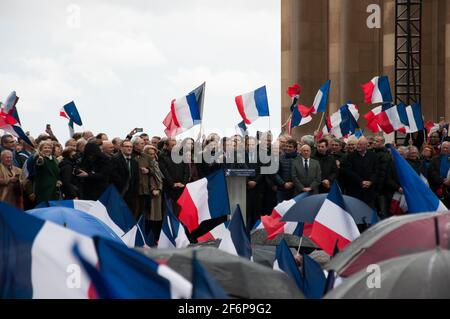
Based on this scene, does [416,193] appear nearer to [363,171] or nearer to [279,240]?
[279,240]

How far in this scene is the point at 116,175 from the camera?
2016 cm

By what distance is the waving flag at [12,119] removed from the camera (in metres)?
22.0

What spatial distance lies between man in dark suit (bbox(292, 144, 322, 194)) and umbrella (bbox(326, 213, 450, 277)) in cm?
964

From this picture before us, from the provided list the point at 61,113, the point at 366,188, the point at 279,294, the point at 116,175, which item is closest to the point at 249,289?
the point at 279,294

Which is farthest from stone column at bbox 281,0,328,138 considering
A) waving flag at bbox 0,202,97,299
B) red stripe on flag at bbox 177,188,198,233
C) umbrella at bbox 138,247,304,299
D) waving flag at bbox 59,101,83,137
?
waving flag at bbox 0,202,97,299

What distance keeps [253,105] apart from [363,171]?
13.9 ft

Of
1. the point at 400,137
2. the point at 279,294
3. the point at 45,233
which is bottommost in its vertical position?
the point at 400,137

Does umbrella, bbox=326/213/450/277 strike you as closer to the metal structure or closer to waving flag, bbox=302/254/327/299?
waving flag, bbox=302/254/327/299

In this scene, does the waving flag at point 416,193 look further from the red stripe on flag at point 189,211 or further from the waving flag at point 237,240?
the red stripe on flag at point 189,211

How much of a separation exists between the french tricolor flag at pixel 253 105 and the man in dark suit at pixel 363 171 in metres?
3.83

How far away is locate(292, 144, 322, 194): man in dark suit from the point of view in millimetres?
20766

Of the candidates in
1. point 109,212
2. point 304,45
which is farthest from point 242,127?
point 304,45

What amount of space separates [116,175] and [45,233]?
12221 millimetres
